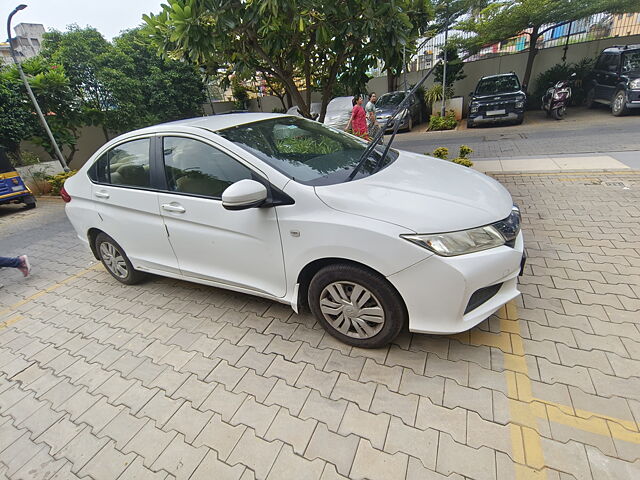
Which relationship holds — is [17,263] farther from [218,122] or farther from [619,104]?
[619,104]

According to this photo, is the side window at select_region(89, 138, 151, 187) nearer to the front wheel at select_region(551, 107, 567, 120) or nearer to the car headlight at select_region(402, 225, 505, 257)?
the car headlight at select_region(402, 225, 505, 257)

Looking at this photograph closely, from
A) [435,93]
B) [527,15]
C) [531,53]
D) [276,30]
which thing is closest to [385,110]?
[435,93]

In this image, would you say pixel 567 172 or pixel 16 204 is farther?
pixel 16 204

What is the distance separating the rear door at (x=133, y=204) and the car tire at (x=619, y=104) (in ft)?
43.5

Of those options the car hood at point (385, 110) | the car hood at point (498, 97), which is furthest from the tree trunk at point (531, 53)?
the car hood at point (385, 110)

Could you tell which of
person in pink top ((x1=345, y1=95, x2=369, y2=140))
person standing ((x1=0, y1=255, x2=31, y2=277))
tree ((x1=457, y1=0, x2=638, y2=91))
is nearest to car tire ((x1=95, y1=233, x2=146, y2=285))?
person standing ((x1=0, y1=255, x2=31, y2=277))

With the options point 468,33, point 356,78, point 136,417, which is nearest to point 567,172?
point 356,78

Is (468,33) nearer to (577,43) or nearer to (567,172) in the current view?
(577,43)

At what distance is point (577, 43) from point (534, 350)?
1658cm

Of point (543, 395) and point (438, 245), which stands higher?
point (438, 245)

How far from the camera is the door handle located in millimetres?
2689

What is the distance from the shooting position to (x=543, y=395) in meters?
1.97

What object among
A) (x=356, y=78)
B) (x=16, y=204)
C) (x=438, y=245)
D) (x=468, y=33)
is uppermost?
(x=468, y=33)

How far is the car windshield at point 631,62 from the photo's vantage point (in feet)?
32.9
